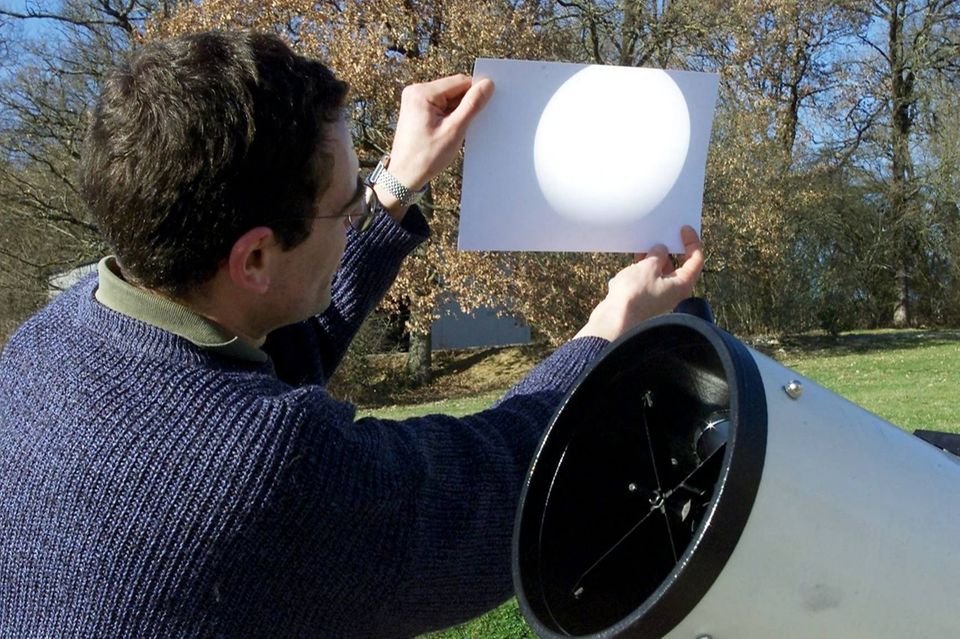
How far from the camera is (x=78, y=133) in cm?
2003

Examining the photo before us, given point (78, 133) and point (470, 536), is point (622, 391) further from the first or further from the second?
point (78, 133)

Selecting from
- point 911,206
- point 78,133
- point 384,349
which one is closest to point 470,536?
point 78,133

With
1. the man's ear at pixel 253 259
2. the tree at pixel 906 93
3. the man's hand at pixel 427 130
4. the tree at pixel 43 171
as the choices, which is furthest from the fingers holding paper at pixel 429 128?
the tree at pixel 906 93

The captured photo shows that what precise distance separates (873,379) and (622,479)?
45.7 ft

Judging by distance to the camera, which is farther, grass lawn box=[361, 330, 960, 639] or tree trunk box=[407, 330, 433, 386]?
tree trunk box=[407, 330, 433, 386]

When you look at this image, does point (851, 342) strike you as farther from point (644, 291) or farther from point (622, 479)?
point (622, 479)

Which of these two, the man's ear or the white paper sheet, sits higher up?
the white paper sheet

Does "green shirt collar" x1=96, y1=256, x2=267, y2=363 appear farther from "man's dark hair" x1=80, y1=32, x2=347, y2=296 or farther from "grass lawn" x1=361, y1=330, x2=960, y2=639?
"grass lawn" x1=361, y1=330, x2=960, y2=639

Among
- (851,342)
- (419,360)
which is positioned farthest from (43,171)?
(851,342)

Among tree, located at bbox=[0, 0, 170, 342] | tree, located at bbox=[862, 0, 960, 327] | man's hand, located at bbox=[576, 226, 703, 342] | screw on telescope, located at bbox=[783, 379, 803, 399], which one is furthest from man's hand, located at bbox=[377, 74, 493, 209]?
tree, located at bbox=[862, 0, 960, 327]

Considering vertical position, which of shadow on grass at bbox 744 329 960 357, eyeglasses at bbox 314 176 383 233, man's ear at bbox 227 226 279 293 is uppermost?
eyeglasses at bbox 314 176 383 233

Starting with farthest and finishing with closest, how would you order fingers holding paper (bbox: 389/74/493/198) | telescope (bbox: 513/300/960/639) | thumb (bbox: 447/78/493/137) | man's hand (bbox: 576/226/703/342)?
fingers holding paper (bbox: 389/74/493/198)
thumb (bbox: 447/78/493/137)
man's hand (bbox: 576/226/703/342)
telescope (bbox: 513/300/960/639)

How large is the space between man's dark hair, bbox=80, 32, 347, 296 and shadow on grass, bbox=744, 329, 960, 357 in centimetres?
1997

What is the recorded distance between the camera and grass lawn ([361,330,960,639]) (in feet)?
13.8
